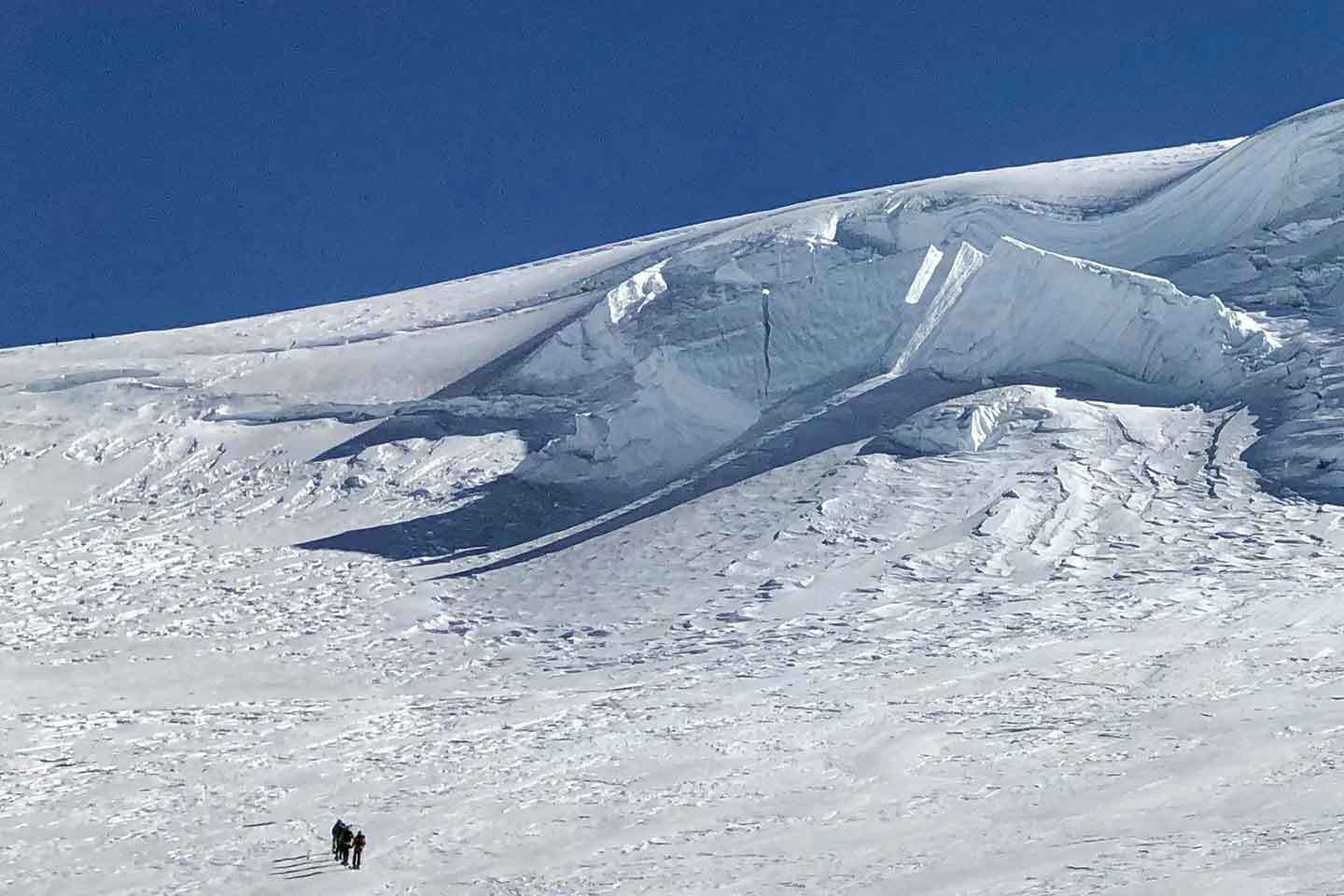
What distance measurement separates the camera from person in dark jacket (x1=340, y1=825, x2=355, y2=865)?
694 inches

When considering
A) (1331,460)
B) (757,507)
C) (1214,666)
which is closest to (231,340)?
(757,507)

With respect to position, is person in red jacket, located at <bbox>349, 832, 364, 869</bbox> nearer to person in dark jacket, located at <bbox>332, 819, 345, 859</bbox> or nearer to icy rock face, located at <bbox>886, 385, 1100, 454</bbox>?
person in dark jacket, located at <bbox>332, 819, 345, 859</bbox>

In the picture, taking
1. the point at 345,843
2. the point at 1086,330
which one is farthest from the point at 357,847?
the point at 1086,330

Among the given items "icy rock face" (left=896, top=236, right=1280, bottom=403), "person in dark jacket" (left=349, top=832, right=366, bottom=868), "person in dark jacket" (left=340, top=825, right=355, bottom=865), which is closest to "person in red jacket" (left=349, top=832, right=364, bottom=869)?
"person in dark jacket" (left=349, top=832, right=366, bottom=868)

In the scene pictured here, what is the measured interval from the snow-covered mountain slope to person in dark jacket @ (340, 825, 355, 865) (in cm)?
35

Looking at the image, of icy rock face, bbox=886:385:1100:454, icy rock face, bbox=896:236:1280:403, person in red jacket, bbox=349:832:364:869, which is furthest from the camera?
icy rock face, bbox=896:236:1280:403

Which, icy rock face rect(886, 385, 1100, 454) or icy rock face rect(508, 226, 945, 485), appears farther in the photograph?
icy rock face rect(508, 226, 945, 485)

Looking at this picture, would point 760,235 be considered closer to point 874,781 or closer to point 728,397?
point 728,397

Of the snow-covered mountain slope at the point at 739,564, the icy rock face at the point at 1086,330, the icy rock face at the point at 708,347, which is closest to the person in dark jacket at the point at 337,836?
the snow-covered mountain slope at the point at 739,564

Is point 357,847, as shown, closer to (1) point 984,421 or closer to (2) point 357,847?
(2) point 357,847

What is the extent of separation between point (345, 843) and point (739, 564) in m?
15.2

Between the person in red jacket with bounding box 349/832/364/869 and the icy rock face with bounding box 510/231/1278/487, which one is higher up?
the icy rock face with bounding box 510/231/1278/487

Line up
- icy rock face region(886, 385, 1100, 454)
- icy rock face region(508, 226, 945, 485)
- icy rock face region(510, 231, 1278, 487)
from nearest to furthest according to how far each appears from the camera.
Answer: icy rock face region(886, 385, 1100, 454) < icy rock face region(510, 231, 1278, 487) < icy rock face region(508, 226, 945, 485)

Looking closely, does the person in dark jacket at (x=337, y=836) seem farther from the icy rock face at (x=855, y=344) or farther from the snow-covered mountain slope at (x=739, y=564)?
the icy rock face at (x=855, y=344)
